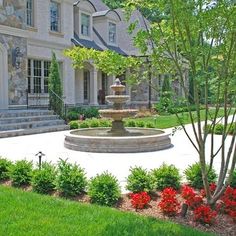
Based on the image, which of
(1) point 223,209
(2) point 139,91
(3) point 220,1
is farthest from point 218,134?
(2) point 139,91

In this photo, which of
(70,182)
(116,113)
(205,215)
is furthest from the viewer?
(116,113)

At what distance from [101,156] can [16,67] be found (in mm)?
9718

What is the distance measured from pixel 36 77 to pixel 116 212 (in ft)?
58.2

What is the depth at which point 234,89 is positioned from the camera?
4.70m

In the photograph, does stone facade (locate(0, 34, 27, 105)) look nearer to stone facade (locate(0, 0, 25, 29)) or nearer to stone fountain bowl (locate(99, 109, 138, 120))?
stone facade (locate(0, 0, 25, 29))

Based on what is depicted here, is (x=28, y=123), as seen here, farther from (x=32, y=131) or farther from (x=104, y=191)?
(x=104, y=191)

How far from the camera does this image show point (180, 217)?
531 centimetres

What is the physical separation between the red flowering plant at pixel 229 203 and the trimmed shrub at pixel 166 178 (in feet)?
3.45

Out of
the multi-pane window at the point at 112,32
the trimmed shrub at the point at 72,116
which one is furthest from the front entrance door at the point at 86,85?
the trimmed shrub at the point at 72,116

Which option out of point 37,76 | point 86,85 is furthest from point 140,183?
point 86,85

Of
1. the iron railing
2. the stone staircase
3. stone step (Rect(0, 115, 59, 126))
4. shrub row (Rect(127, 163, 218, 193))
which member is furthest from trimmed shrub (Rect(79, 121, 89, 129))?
shrub row (Rect(127, 163, 218, 193))

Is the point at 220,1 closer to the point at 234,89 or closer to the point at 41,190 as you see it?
the point at 234,89

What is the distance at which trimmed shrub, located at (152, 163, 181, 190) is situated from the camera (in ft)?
21.7

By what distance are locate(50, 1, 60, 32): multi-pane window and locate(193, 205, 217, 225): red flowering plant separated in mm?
20190
